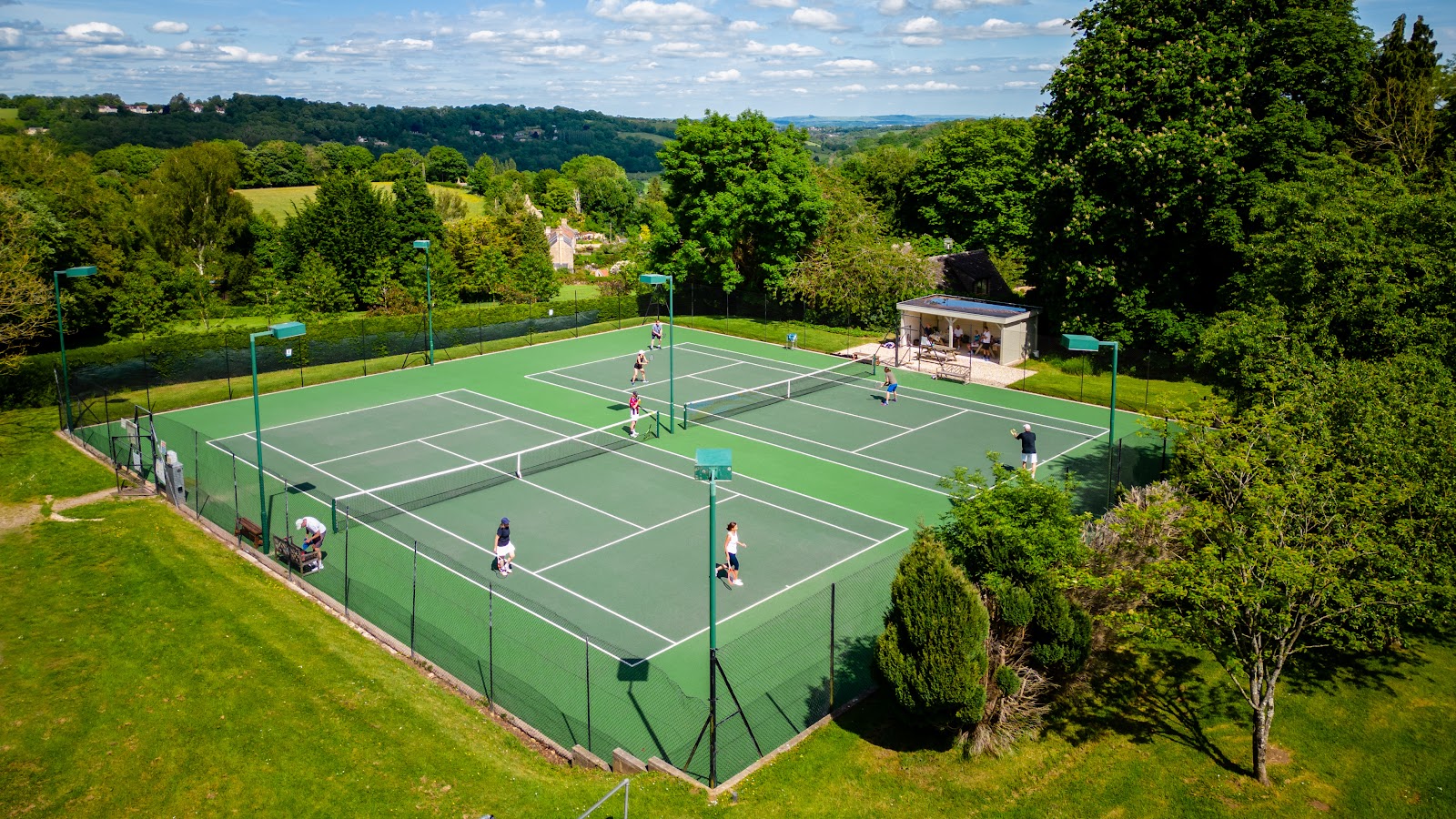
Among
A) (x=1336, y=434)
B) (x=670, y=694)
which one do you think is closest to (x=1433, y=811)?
(x=1336, y=434)

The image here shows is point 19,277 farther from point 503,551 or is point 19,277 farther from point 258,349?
point 503,551

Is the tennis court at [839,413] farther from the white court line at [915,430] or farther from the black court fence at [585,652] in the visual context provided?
the black court fence at [585,652]

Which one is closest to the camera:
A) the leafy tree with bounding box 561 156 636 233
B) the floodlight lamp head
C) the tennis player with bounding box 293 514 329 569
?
the floodlight lamp head

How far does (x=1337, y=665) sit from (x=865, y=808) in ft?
32.5

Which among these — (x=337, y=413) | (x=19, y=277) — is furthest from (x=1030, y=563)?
(x=19, y=277)

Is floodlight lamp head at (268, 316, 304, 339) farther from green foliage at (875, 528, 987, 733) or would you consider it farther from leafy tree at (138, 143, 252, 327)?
leafy tree at (138, 143, 252, 327)

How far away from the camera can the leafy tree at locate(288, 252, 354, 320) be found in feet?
170

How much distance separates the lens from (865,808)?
1370 cm

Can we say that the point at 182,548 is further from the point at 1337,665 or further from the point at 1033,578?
the point at 1337,665

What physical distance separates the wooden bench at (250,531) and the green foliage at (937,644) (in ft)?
55.1

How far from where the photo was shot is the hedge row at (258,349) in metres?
36.1

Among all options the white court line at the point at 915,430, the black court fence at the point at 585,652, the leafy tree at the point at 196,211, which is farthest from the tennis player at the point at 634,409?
the leafy tree at the point at 196,211

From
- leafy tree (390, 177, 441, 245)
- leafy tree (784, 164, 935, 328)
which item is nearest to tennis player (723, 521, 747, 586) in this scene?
leafy tree (784, 164, 935, 328)

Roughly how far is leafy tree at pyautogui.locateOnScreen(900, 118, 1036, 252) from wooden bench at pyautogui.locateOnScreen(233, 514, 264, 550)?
48.6m
